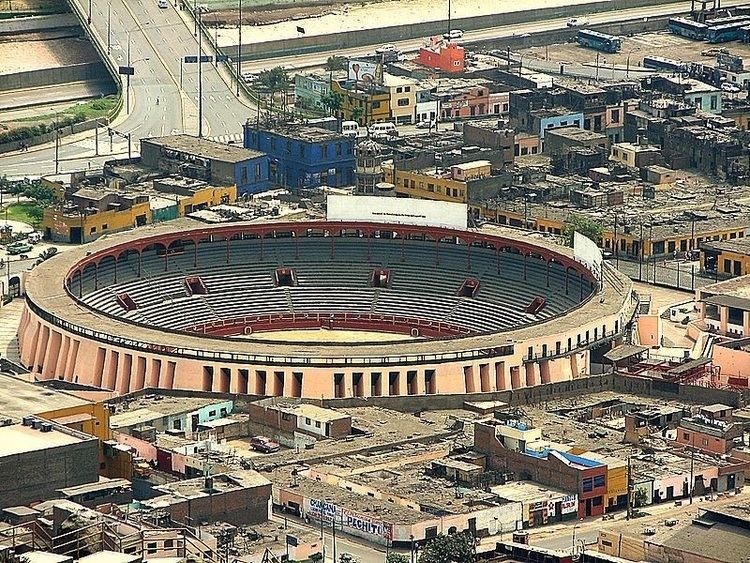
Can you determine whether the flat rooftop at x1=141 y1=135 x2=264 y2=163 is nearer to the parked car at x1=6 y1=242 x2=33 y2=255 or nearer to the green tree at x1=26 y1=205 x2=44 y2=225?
the green tree at x1=26 y1=205 x2=44 y2=225

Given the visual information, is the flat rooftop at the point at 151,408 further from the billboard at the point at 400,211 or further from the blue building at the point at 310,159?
the blue building at the point at 310,159

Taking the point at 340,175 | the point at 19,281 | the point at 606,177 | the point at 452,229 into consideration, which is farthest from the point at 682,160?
the point at 19,281

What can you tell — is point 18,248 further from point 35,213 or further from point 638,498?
point 638,498

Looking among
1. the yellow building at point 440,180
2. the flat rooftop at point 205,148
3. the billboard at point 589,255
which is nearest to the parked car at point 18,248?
the flat rooftop at point 205,148

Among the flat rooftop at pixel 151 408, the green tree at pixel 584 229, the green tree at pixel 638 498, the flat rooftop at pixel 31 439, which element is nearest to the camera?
the flat rooftop at pixel 31 439

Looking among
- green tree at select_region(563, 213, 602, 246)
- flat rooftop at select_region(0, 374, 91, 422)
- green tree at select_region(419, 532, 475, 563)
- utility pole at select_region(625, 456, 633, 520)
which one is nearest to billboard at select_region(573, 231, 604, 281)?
green tree at select_region(563, 213, 602, 246)

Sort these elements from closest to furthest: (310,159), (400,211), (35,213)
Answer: (400,211) < (35,213) < (310,159)

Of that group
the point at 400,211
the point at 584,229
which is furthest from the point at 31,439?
the point at 584,229
